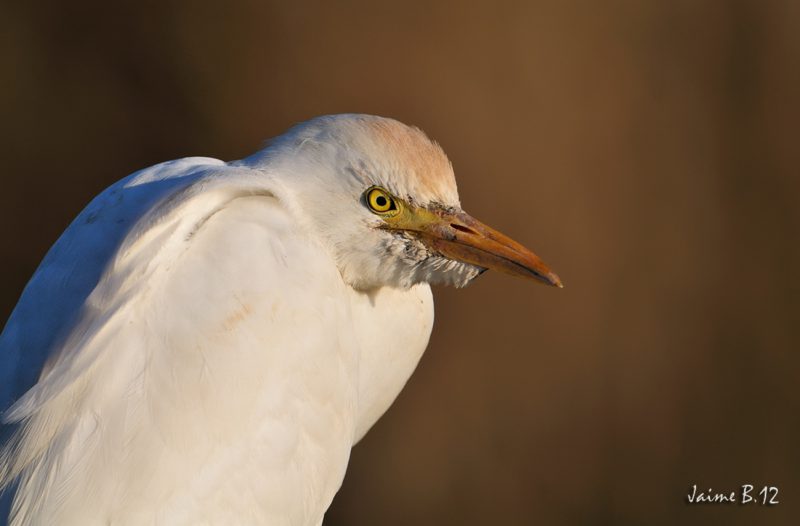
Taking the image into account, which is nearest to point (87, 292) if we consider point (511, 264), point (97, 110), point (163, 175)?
point (163, 175)

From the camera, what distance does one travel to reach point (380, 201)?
56.5 inches

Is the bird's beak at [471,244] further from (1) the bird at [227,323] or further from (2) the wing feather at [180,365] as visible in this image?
(2) the wing feather at [180,365]

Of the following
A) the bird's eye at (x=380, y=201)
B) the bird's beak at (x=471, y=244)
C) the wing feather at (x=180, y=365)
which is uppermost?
the bird's eye at (x=380, y=201)

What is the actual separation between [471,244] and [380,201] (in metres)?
0.14

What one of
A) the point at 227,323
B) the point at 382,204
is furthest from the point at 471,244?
the point at 227,323

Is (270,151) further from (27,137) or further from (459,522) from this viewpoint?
(27,137)

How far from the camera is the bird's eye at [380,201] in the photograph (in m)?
1.43

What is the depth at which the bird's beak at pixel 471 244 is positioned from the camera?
144 centimetres

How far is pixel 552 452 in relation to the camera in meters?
3.35

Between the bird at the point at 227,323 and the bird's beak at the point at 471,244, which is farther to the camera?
the bird's beak at the point at 471,244

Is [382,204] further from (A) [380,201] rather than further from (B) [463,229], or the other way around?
(B) [463,229]

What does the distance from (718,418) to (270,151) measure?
2352 mm

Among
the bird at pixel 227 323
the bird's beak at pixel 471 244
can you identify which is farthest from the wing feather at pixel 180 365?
the bird's beak at pixel 471 244

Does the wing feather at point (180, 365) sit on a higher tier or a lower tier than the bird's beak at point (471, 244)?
lower
